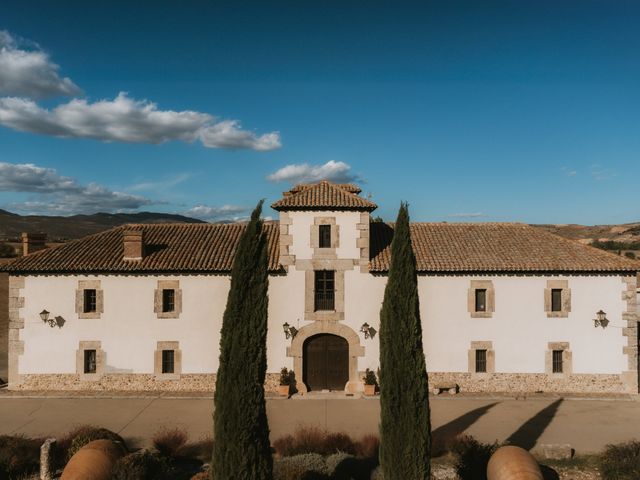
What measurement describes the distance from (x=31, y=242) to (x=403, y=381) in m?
18.5

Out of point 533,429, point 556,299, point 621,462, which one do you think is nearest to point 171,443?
point 533,429

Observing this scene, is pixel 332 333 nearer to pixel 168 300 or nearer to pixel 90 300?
pixel 168 300

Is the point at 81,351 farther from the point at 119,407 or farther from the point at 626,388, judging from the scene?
the point at 626,388

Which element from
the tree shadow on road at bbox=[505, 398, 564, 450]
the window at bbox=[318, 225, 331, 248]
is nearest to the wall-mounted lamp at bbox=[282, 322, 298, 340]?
the window at bbox=[318, 225, 331, 248]

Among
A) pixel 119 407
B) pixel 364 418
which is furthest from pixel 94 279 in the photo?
pixel 364 418

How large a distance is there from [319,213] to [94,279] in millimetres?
9390

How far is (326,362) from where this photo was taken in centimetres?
1950

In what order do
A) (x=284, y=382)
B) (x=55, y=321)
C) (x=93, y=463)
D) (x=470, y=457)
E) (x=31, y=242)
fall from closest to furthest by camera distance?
(x=93, y=463), (x=470, y=457), (x=284, y=382), (x=55, y=321), (x=31, y=242)

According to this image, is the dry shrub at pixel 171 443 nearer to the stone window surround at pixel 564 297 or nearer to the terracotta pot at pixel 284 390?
the terracotta pot at pixel 284 390

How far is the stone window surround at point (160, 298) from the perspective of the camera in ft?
63.2

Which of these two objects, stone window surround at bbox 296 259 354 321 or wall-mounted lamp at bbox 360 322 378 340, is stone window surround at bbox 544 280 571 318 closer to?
wall-mounted lamp at bbox 360 322 378 340

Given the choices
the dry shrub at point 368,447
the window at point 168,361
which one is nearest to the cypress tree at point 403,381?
the dry shrub at point 368,447

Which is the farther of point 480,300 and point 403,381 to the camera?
point 480,300

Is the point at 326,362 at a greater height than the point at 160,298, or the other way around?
the point at 160,298
